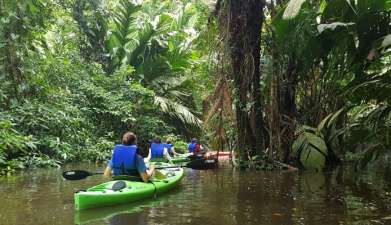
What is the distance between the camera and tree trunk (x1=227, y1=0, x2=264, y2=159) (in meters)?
11.2

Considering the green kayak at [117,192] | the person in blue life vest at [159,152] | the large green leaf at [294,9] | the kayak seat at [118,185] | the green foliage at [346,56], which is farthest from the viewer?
the person in blue life vest at [159,152]

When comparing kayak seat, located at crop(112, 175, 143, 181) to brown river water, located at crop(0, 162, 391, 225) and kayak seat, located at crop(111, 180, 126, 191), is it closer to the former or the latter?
kayak seat, located at crop(111, 180, 126, 191)

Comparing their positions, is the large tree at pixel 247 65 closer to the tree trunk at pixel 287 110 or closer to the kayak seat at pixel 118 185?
the tree trunk at pixel 287 110

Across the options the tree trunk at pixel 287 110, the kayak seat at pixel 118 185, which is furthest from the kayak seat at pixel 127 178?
the tree trunk at pixel 287 110

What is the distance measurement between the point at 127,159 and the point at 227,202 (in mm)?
1711

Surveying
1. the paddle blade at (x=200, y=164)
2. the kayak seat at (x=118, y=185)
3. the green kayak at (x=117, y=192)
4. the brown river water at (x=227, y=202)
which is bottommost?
the brown river water at (x=227, y=202)

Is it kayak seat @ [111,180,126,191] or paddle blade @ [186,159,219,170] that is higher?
paddle blade @ [186,159,219,170]

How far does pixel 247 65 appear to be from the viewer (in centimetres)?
1124

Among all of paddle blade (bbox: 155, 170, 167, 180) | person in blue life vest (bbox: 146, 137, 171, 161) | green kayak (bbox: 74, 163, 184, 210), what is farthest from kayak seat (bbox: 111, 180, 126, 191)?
person in blue life vest (bbox: 146, 137, 171, 161)

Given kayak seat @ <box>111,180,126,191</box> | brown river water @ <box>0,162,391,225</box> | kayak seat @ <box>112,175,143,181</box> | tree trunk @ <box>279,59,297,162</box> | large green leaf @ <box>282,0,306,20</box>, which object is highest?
large green leaf @ <box>282,0,306,20</box>

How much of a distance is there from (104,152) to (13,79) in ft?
13.7

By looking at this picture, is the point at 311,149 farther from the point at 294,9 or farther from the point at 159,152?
the point at 294,9

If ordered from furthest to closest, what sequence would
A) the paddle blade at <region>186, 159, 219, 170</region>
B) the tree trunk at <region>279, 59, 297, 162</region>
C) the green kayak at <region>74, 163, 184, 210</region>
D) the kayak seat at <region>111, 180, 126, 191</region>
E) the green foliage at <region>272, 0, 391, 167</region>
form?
1. the tree trunk at <region>279, 59, 297, 162</region>
2. the paddle blade at <region>186, 159, 219, 170</region>
3. the green foliage at <region>272, 0, 391, 167</region>
4. the kayak seat at <region>111, 180, 126, 191</region>
5. the green kayak at <region>74, 163, 184, 210</region>

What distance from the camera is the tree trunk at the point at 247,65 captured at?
11203 millimetres
